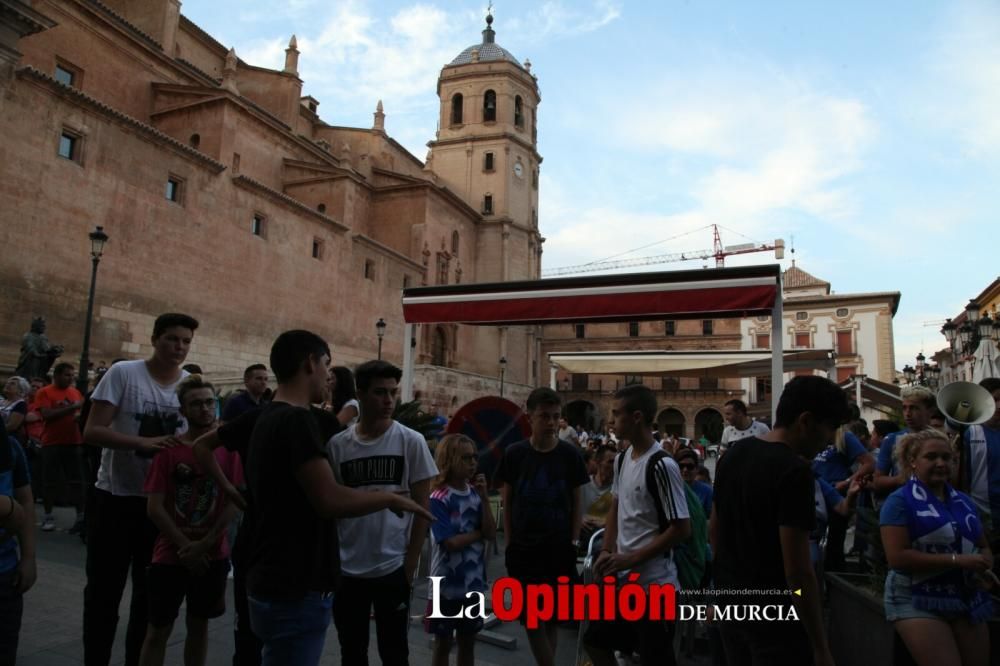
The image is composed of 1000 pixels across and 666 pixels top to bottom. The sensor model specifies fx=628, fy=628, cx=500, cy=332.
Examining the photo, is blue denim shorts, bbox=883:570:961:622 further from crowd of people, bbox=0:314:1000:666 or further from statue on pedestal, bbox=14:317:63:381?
statue on pedestal, bbox=14:317:63:381

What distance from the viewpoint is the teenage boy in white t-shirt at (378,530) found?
2859 millimetres

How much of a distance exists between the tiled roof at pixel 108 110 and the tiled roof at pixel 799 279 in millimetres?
41705

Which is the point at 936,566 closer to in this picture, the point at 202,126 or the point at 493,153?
the point at 202,126

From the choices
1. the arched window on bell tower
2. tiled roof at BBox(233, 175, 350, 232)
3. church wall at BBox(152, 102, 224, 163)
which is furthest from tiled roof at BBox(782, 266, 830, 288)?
church wall at BBox(152, 102, 224, 163)

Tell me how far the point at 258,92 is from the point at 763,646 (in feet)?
114

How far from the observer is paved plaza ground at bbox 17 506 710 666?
149 inches

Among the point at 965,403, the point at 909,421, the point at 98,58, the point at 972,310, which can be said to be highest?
the point at 98,58

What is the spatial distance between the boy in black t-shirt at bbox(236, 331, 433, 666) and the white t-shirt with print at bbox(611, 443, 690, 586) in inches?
51.2

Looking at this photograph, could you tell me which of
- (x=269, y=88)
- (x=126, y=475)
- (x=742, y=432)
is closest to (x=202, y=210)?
(x=269, y=88)

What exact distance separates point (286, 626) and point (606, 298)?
5131 mm

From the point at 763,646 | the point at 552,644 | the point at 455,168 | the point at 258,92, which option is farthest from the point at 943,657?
the point at 455,168

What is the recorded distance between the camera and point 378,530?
2.90 m

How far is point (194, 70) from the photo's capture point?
26.3 metres

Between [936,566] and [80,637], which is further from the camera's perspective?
[80,637]
